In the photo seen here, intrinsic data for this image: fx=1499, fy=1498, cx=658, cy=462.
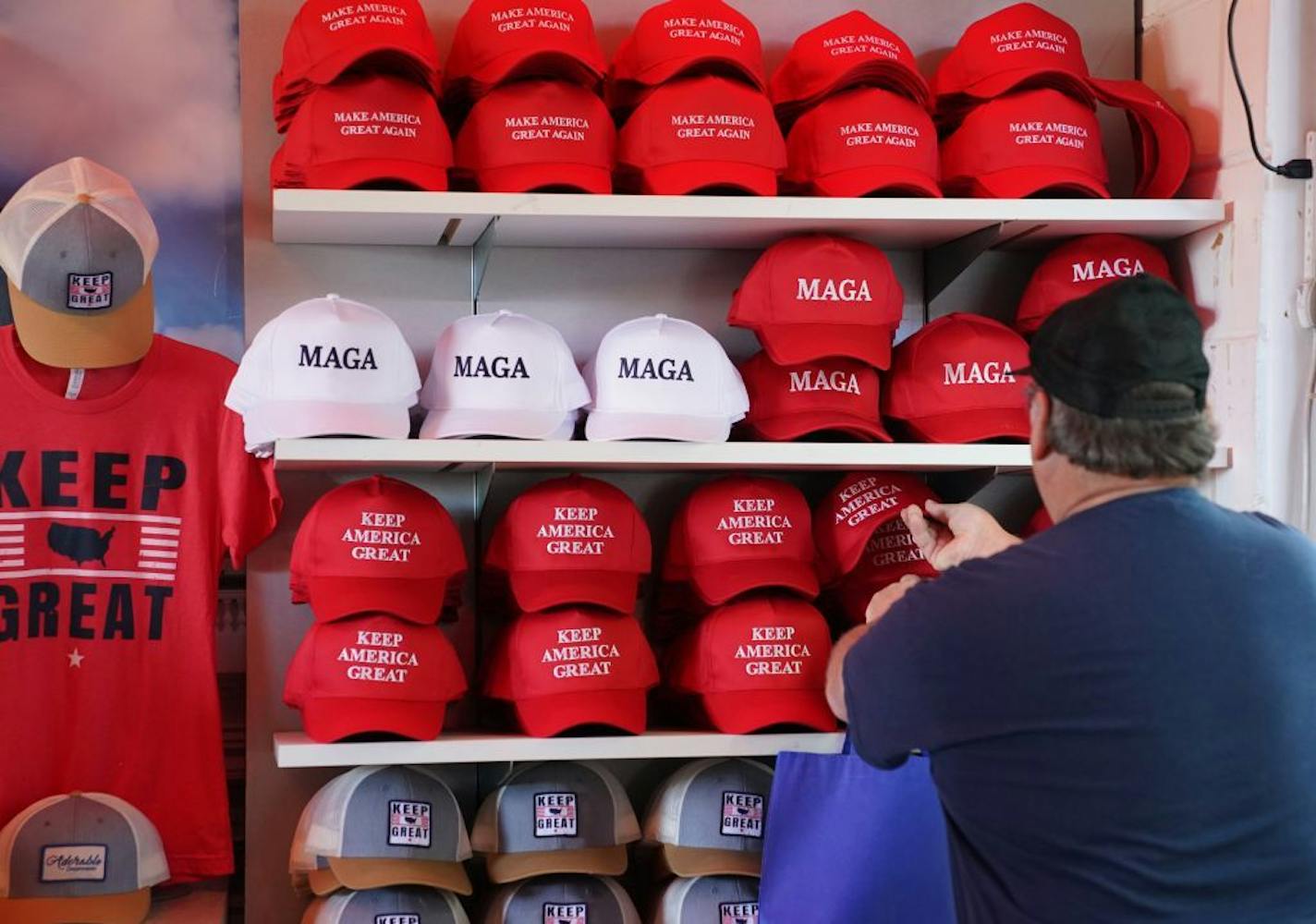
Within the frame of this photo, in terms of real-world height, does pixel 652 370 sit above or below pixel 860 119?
below

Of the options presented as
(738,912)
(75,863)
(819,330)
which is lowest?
(738,912)

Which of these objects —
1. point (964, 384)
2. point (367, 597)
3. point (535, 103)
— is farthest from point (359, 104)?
point (964, 384)

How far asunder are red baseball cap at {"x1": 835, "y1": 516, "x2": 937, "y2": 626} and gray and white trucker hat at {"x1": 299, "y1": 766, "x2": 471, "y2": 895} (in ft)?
2.74

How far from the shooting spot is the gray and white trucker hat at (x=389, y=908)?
2.43 metres

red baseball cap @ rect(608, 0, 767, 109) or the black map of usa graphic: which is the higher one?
red baseball cap @ rect(608, 0, 767, 109)

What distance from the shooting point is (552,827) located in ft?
8.34

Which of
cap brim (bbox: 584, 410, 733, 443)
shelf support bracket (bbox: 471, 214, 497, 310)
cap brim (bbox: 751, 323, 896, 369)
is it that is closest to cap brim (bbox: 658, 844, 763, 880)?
cap brim (bbox: 584, 410, 733, 443)

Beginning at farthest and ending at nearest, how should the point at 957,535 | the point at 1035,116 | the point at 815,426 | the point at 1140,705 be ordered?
the point at 1035,116 → the point at 815,426 → the point at 957,535 → the point at 1140,705

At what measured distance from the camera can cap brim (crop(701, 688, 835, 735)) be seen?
2.56 metres

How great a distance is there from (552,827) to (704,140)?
3.94 feet

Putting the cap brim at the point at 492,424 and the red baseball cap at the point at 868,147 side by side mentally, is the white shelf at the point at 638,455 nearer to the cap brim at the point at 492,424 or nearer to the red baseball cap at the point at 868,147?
the cap brim at the point at 492,424

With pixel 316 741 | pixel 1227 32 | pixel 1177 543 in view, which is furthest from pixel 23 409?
pixel 1227 32

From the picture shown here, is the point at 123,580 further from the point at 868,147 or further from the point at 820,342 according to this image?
the point at 868,147

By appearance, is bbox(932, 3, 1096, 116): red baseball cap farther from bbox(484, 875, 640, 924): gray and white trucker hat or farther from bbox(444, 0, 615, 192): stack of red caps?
bbox(484, 875, 640, 924): gray and white trucker hat
